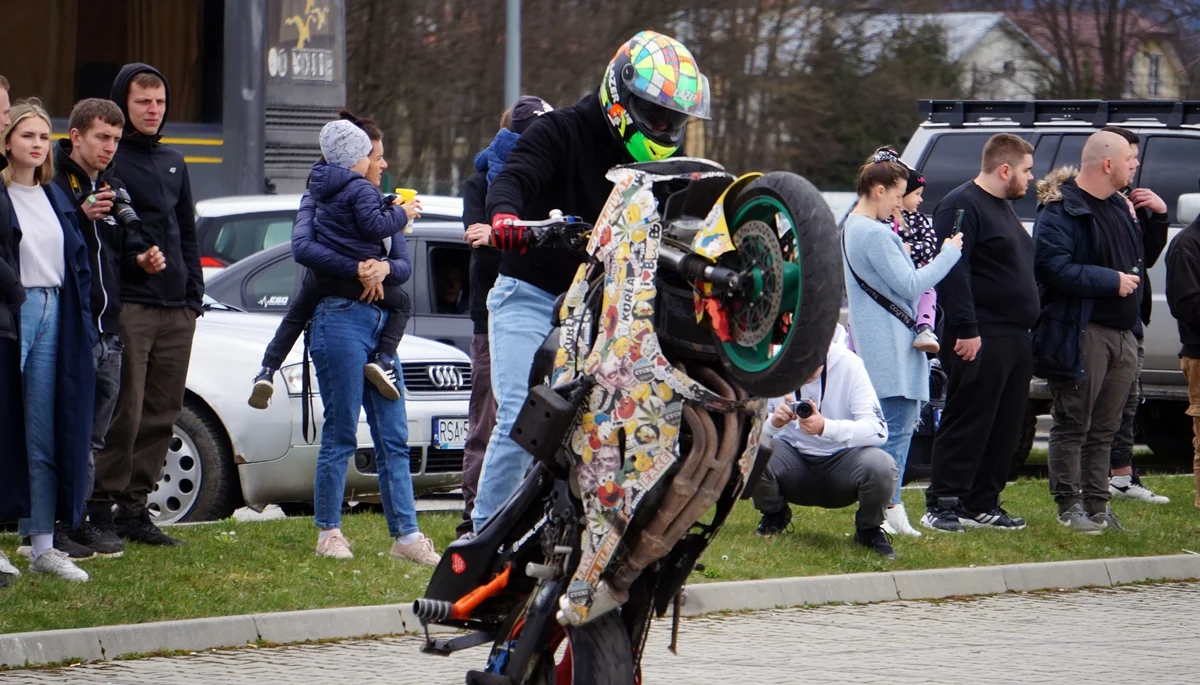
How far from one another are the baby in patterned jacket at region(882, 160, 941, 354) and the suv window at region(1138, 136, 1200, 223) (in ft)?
12.5

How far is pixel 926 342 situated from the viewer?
9773 mm

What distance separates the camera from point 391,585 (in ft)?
26.1

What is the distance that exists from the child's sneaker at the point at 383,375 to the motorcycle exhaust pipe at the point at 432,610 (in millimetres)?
3090

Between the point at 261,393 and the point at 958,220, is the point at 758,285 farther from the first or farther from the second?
the point at 958,220

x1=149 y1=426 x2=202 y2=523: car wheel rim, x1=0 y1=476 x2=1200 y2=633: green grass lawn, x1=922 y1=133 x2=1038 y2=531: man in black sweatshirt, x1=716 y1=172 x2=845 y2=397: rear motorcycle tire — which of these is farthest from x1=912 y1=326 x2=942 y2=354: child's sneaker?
x1=716 y1=172 x2=845 y2=397: rear motorcycle tire

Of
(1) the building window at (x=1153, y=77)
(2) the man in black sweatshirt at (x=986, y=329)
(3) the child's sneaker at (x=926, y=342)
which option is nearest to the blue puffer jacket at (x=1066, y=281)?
(2) the man in black sweatshirt at (x=986, y=329)

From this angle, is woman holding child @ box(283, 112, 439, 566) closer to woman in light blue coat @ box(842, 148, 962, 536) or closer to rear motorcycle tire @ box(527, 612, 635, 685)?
woman in light blue coat @ box(842, 148, 962, 536)

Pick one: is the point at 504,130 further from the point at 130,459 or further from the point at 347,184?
the point at 130,459

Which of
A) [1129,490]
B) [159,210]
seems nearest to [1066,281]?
[1129,490]

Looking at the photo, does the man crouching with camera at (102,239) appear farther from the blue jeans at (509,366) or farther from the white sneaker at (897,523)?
the white sneaker at (897,523)

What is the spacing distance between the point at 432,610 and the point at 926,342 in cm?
494

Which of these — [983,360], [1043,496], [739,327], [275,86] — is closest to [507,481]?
[739,327]

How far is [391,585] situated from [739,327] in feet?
11.5

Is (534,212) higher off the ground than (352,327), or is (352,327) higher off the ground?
(534,212)
